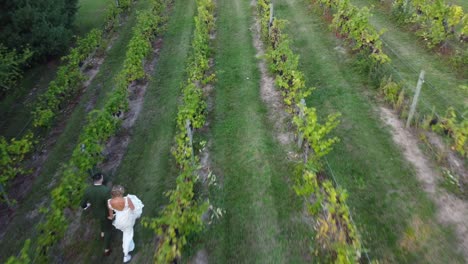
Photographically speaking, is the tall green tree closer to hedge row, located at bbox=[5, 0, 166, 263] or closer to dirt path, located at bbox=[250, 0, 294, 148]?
hedge row, located at bbox=[5, 0, 166, 263]

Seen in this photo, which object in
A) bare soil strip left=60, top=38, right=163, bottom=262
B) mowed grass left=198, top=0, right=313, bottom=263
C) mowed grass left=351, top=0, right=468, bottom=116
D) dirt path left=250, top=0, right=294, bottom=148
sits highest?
mowed grass left=351, top=0, right=468, bottom=116

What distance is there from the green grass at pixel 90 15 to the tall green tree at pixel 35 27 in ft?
8.14

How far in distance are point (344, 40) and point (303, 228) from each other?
8.32 m

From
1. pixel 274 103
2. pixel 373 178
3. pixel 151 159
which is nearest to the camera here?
pixel 373 178

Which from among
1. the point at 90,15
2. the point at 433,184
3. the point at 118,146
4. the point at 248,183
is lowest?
the point at 118,146

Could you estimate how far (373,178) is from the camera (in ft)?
24.0

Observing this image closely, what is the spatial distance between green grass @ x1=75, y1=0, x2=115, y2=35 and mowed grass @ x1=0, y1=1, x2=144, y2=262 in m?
3.46

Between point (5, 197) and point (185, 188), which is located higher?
point (185, 188)

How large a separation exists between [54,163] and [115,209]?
4.10 m

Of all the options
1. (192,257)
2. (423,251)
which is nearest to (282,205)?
(192,257)

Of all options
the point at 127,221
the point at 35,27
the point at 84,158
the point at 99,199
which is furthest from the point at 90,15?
the point at 127,221

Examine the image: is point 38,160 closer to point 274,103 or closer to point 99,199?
point 99,199

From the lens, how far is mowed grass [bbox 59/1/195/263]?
6.59 meters

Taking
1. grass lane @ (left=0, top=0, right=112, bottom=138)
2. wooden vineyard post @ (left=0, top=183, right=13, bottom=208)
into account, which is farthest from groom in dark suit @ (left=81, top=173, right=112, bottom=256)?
grass lane @ (left=0, top=0, right=112, bottom=138)
